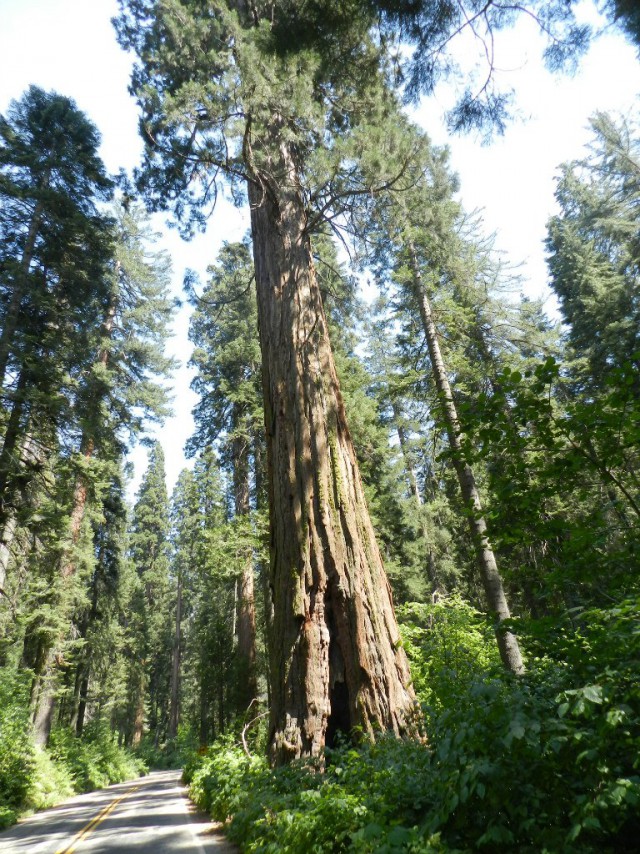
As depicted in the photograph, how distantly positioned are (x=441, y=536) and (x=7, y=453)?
1448 cm

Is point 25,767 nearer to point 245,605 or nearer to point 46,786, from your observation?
point 46,786

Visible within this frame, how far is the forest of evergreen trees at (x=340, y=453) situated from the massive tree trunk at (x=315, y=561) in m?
0.03

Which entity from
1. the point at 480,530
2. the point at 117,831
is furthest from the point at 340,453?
the point at 117,831

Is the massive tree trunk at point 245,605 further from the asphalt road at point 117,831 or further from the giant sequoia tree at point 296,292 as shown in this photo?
the giant sequoia tree at point 296,292

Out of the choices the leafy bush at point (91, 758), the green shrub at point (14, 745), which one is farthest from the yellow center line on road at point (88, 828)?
the leafy bush at point (91, 758)

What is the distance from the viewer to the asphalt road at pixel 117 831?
240 inches

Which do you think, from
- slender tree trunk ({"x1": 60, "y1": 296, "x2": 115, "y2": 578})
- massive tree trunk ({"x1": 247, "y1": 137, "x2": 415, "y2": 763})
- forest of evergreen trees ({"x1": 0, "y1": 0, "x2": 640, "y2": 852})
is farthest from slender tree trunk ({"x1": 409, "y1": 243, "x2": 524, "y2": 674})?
slender tree trunk ({"x1": 60, "y1": 296, "x2": 115, "y2": 578})

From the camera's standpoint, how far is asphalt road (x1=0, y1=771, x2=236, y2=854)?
240 inches

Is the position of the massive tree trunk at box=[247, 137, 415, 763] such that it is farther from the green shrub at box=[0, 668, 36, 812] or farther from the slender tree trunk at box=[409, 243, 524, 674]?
the green shrub at box=[0, 668, 36, 812]

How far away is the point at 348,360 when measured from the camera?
45.5 ft

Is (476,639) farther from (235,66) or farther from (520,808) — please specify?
(235,66)

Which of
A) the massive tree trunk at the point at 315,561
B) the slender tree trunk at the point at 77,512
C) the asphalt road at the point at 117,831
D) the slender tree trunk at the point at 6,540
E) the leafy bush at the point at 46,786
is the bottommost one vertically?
the asphalt road at the point at 117,831

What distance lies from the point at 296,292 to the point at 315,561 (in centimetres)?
360

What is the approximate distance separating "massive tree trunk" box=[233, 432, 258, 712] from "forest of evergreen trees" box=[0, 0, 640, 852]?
0.11 meters
